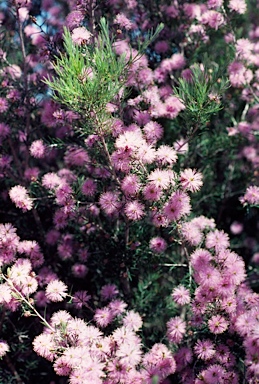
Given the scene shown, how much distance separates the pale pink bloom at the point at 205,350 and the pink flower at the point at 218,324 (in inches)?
2.4

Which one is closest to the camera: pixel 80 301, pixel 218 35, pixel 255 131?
pixel 80 301

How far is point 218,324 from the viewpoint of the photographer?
1926mm

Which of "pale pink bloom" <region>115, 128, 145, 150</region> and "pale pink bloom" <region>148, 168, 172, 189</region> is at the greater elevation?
"pale pink bloom" <region>115, 128, 145, 150</region>

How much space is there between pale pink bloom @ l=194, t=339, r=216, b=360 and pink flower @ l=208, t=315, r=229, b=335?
2.4 inches

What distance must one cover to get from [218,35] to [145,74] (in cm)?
111

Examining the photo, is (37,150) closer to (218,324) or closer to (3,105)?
(3,105)

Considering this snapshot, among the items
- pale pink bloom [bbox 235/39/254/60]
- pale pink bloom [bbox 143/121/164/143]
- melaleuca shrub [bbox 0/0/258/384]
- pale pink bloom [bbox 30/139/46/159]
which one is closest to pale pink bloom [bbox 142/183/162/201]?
melaleuca shrub [bbox 0/0/258/384]

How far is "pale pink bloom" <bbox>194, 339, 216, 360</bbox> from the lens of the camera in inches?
76.6

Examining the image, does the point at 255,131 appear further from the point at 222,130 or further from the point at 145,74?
the point at 145,74

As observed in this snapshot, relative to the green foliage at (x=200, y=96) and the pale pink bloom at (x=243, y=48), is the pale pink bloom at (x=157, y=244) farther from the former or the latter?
the pale pink bloom at (x=243, y=48)

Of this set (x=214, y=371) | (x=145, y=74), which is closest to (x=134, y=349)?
(x=214, y=371)

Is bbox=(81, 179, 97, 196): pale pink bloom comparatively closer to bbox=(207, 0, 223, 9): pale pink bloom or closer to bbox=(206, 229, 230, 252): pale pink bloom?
bbox=(206, 229, 230, 252): pale pink bloom

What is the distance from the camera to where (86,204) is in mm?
2312

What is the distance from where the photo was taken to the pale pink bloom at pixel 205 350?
6.38ft
